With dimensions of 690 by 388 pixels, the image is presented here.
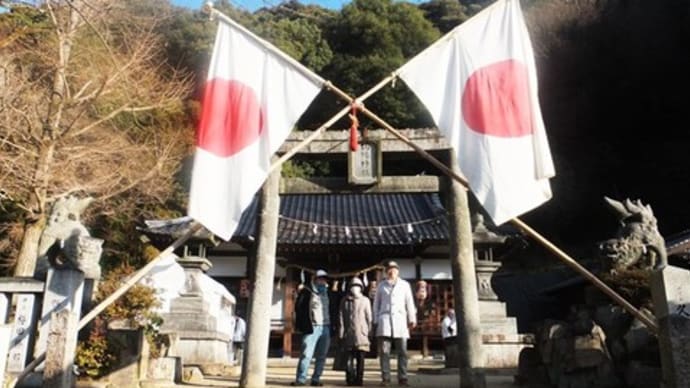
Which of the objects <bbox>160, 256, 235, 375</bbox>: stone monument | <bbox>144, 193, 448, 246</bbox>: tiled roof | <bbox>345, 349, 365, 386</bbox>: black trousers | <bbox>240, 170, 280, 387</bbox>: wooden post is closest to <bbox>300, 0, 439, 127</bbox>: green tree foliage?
<bbox>144, 193, 448, 246</bbox>: tiled roof

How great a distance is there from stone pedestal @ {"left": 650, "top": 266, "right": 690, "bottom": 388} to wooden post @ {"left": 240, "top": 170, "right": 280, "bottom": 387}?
5017mm

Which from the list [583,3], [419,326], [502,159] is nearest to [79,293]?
[502,159]

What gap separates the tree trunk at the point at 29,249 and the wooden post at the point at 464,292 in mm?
9877

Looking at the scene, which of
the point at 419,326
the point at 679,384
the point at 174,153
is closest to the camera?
the point at 679,384

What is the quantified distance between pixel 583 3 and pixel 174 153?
21.5 metres

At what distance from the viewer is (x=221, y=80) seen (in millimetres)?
6316

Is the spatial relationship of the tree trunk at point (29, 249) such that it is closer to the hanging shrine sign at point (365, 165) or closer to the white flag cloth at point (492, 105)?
the hanging shrine sign at point (365, 165)

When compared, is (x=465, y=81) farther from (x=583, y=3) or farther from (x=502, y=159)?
(x=583, y=3)

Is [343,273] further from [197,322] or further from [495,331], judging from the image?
[197,322]

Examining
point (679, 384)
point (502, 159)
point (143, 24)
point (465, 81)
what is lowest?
point (679, 384)

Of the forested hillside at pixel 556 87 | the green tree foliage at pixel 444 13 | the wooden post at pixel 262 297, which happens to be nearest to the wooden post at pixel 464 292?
the wooden post at pixel 262 297

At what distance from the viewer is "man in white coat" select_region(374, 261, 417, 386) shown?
8508 millimetres

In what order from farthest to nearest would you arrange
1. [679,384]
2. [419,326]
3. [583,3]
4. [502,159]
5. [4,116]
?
[583,3] → [419,326] → [4,116] → [502,159] → [679,384]

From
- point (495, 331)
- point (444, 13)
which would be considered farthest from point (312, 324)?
point (444, 13)
